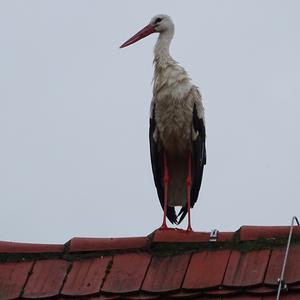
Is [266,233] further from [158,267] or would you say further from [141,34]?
[141,34]

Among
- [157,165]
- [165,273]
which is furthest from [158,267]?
[157,165]

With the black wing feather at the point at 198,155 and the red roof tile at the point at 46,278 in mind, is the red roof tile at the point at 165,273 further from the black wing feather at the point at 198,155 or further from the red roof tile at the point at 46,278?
the black wing feather at the point at 198,155

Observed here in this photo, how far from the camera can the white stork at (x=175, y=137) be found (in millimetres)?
7938

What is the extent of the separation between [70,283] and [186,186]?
425 centimetres

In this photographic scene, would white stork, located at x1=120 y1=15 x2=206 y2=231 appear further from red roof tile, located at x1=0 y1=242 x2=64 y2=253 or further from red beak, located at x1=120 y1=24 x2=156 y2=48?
red roof tile, located at x1=0 y1=242 x2=64 y2=253

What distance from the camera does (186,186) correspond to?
8281 millimetres

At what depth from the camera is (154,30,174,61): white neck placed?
27.4 ft

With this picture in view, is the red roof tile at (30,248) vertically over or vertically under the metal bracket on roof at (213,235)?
under

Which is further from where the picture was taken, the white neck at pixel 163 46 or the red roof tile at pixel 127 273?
the white neck at pixel 163 46

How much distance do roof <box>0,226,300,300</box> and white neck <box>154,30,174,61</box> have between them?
4.10m

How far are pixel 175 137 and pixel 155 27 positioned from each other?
1.39 metres

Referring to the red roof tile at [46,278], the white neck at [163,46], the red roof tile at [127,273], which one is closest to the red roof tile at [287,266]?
the red roof tile at [127,273]

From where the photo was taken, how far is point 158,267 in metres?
4.12

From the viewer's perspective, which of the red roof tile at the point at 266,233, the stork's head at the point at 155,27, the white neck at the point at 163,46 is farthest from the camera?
the stork's head at the point at 155,27
